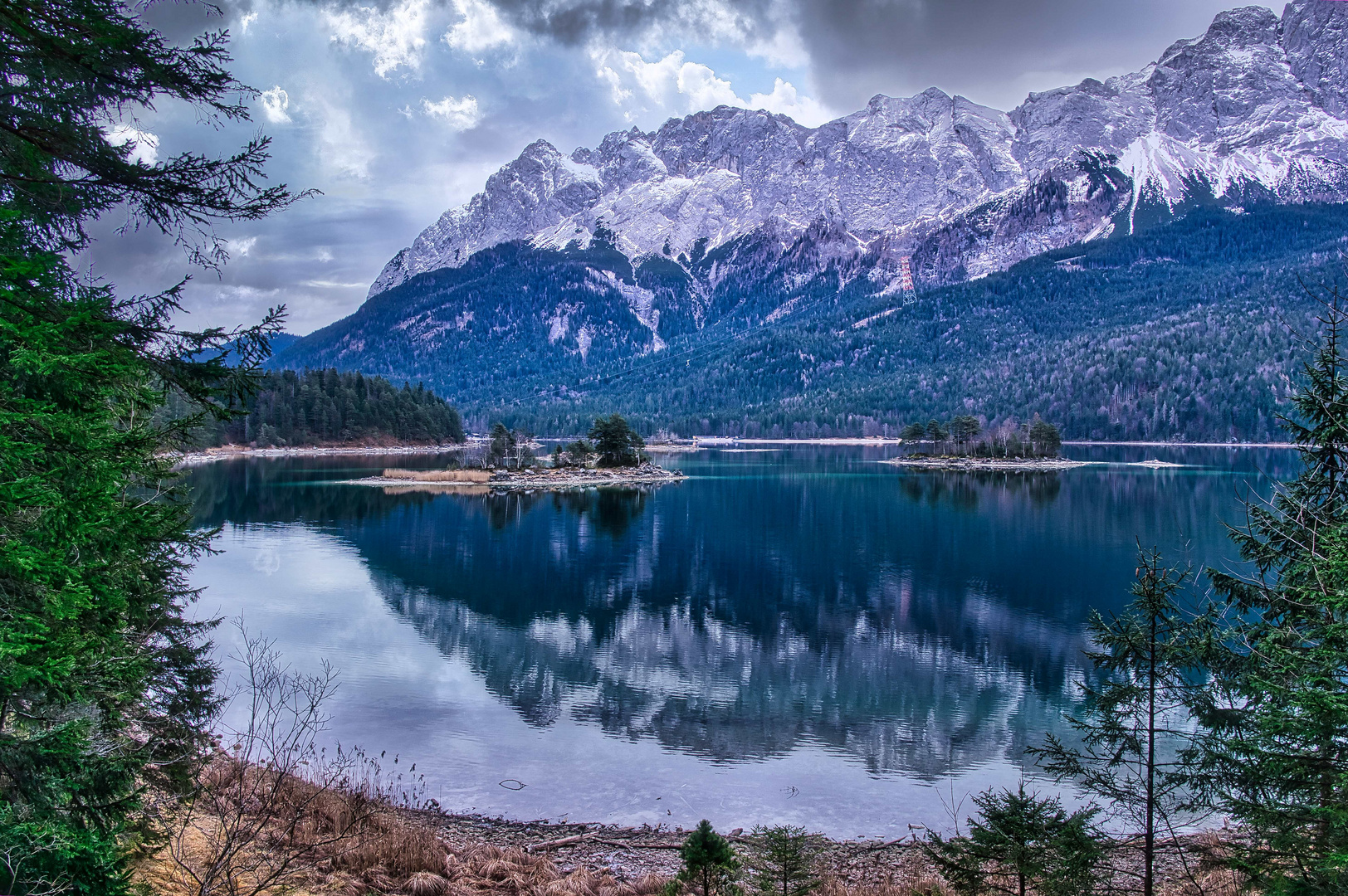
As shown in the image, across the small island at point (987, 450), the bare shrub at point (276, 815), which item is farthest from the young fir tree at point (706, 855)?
the small island at point (987, 450)

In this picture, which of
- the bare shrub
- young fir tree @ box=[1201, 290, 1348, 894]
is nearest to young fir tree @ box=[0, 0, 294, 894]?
the bare shrub

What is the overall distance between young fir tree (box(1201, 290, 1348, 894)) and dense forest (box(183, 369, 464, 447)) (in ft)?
391

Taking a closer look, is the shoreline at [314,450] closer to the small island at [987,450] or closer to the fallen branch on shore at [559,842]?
the small island at [987,450]

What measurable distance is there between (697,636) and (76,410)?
67.1 feet

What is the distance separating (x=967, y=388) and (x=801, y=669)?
→ 621 ft

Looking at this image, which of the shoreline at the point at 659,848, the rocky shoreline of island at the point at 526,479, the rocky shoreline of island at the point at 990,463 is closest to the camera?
the shoreline at the point at 659,848

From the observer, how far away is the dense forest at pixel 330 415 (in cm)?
11725

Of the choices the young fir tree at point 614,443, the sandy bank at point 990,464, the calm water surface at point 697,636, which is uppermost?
the young fir tree at point 614,443

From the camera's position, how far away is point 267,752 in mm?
15750

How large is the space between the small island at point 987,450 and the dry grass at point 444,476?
56612mm

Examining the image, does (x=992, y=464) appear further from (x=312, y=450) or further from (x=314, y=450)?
(x=312, y=450)

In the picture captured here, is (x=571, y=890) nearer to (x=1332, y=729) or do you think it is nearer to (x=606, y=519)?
(x=1332, y=729)

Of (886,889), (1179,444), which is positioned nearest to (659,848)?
(886,889)

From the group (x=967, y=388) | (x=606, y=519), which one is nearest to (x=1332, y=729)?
(x=606, y=519)
